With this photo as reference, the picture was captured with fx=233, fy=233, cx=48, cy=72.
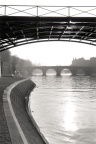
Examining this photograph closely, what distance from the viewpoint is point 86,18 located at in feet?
53.3

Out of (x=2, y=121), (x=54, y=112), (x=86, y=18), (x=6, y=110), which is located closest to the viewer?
(x=2, y=121)

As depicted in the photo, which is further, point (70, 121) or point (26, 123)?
point (70, 121)

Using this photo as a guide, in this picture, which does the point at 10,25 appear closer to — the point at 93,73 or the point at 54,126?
the point at 54,126

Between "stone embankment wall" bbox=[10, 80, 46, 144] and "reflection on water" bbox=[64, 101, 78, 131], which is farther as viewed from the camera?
"reflection on water" bbox=[64, 101, 78, 131]

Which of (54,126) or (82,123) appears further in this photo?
(82,123)

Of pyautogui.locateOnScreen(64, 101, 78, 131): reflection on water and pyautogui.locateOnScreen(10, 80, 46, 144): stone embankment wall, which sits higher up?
pyautogui.locateOnScreen(10, 80, 46, 144): stone embankment wall

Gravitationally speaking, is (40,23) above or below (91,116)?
above

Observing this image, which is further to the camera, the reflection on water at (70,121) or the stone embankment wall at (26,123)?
the reflection on water at (70,121)

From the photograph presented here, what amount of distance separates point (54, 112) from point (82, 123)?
5.13m

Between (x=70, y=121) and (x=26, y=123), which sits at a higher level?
(x=26, y=123)

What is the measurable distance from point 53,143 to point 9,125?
4654 mm

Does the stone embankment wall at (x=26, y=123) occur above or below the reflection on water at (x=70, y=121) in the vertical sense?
above

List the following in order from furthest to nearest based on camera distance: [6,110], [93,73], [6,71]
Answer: [93,73], [6,71], [6,110]

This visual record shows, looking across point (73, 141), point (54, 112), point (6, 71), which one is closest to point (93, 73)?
point (6, 71)
